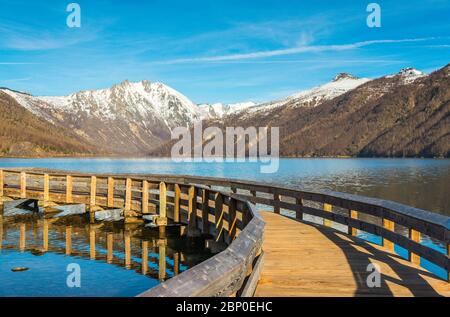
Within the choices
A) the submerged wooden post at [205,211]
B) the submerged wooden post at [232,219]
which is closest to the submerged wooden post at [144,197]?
the submerged wooden post at [205,211]

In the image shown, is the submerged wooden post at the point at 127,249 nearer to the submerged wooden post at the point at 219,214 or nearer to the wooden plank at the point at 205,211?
the wooden plank at the point at 205,211

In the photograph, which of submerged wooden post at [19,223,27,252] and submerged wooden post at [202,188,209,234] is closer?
submerged wooden post at [202,188,209,234]

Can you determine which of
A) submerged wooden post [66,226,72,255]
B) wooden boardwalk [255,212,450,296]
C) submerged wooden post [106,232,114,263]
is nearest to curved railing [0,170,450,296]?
wooden boardwalk [255,212,450,296]

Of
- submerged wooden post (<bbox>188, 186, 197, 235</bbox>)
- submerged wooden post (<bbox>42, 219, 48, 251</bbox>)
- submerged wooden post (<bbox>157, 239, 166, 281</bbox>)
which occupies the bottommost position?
submerged wooden post (<bbox>157, 239, 166, 281</bbox>)

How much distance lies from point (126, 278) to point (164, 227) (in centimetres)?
704

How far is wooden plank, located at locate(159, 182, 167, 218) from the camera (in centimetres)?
2067

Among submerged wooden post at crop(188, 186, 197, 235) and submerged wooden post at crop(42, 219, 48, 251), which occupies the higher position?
submerged wooden post at crop(188, 186, 197, 235)

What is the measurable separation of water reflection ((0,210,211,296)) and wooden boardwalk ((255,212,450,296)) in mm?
4491

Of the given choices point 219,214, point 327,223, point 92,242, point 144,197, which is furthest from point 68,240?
point 327,223

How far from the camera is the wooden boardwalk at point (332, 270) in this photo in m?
7.18

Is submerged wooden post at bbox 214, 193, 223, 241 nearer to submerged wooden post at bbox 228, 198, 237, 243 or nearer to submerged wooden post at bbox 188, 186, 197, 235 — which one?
submerged wooden post at bbox 228, 198, 237, 243

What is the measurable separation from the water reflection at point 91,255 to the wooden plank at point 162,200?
86 cm

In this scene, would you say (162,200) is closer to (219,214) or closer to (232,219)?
(219,214)
